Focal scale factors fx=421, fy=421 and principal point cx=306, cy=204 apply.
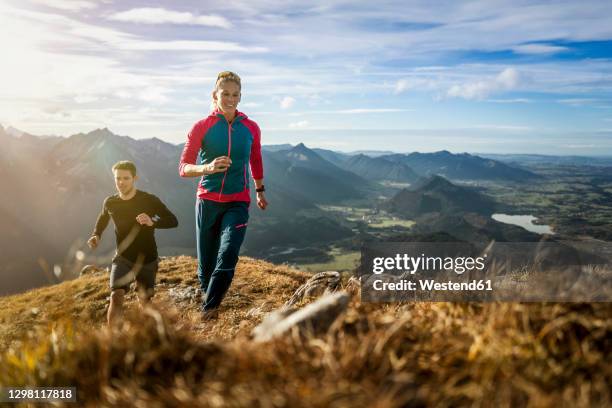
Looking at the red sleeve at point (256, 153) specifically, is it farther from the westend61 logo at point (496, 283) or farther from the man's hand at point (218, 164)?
the westend61 logo at point (496, 283)

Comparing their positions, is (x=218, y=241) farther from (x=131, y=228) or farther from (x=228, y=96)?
(x=228, y=96)

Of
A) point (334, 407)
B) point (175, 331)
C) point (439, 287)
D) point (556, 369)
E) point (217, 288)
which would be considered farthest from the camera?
point (217, 288)

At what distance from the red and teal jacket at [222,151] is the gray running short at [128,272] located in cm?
169

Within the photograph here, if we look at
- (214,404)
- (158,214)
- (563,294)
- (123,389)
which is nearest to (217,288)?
(158,214)

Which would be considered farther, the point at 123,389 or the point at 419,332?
the point at 419,332

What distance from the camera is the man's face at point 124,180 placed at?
787 centimetres

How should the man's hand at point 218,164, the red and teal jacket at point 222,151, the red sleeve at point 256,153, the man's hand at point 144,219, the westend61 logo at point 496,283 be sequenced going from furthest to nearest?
the red sleeve at point 256,153
the red and teal jacket at point 222,151
the man's hand at point 144,219
the man's hand at point 218,164
the westend61 logo at point 496,283

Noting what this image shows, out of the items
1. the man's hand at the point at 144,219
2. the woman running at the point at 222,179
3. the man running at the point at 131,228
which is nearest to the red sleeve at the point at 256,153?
the woman running at the point at 222,179

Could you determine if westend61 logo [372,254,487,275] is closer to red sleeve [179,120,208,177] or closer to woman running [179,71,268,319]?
woman running [179,71,268,319]

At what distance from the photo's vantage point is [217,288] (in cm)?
780

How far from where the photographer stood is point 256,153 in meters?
9.10

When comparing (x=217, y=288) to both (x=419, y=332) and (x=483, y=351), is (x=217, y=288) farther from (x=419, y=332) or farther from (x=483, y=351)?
(x=483, y=351)

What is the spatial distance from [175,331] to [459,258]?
16.1 feet

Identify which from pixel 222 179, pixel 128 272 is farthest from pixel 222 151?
pixel 128 272
